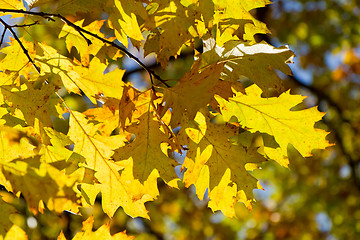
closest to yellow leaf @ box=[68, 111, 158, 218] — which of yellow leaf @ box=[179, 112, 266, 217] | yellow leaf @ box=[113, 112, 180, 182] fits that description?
yellow leaf @ box=[113, 112, 180, 182]

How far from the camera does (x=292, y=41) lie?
8133 mm

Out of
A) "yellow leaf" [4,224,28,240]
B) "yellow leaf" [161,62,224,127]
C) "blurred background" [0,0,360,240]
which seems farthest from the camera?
"blurred background" [0,0,360,240]

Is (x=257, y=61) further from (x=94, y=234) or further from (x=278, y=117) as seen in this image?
(x=94, y=234)

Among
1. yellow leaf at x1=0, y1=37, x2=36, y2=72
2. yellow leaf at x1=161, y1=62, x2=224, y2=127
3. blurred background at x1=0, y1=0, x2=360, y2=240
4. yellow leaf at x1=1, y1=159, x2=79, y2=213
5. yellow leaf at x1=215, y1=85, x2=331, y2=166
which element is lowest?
blurred background at x1=0, y1=0, x2=360, y2=240

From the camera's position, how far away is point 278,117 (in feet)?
5.15

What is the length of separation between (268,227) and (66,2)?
738 centimetres

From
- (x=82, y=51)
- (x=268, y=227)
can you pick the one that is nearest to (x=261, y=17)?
(x=82, y=51)

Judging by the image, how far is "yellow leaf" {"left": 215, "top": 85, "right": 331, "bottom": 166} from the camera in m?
1.56

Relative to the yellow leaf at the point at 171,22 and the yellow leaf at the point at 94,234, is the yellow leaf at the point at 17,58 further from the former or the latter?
the yellow leaf at the point at 94,234

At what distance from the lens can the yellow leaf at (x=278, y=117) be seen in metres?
1.56

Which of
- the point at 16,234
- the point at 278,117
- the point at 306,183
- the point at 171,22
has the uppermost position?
the point at 171,22

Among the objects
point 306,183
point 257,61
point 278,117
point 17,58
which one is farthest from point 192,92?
point 306,183

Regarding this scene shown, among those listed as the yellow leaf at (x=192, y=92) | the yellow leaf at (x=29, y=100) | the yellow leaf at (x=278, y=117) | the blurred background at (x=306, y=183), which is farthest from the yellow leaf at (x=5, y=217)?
the blurred background at (x=306, y=183)

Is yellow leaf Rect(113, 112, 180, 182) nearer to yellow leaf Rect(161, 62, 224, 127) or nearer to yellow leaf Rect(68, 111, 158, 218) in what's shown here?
yellow leaf Rect(68, 111, 158, 218)
